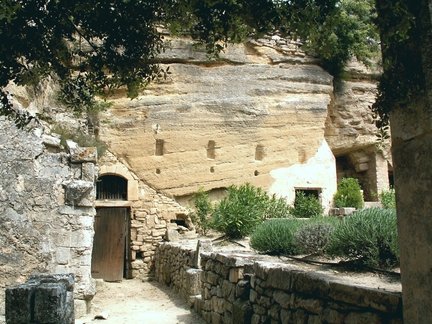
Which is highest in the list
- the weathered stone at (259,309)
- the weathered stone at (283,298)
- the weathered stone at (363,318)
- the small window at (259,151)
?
the small window at (259,151)

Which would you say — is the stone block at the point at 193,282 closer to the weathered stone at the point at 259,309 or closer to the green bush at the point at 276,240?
the green bush at the point at 276,240

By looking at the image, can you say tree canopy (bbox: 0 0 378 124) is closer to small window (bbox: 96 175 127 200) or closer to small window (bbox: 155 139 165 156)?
small window (bbox: 96 175 127 200)

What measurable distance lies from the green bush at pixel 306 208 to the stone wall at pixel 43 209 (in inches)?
395

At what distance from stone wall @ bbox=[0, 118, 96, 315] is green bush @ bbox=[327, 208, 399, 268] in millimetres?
4166

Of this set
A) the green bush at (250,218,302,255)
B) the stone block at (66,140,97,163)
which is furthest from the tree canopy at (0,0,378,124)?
the green bush at (250,218,302,255)

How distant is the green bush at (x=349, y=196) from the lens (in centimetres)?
1741

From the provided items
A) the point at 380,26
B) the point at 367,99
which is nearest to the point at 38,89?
the point at 380,26

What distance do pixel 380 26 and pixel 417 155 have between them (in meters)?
0.84

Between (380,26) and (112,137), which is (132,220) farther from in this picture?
(380,26)

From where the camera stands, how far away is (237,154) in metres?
16.8

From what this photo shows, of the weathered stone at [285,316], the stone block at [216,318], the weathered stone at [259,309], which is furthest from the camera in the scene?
the stone block at [216,318]

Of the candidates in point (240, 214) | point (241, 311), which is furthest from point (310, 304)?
point (240, 214)

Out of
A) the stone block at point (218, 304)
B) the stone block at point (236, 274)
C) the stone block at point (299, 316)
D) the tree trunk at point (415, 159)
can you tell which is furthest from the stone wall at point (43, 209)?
the tree trunk at point (415, 159)

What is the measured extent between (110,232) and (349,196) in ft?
30.5
